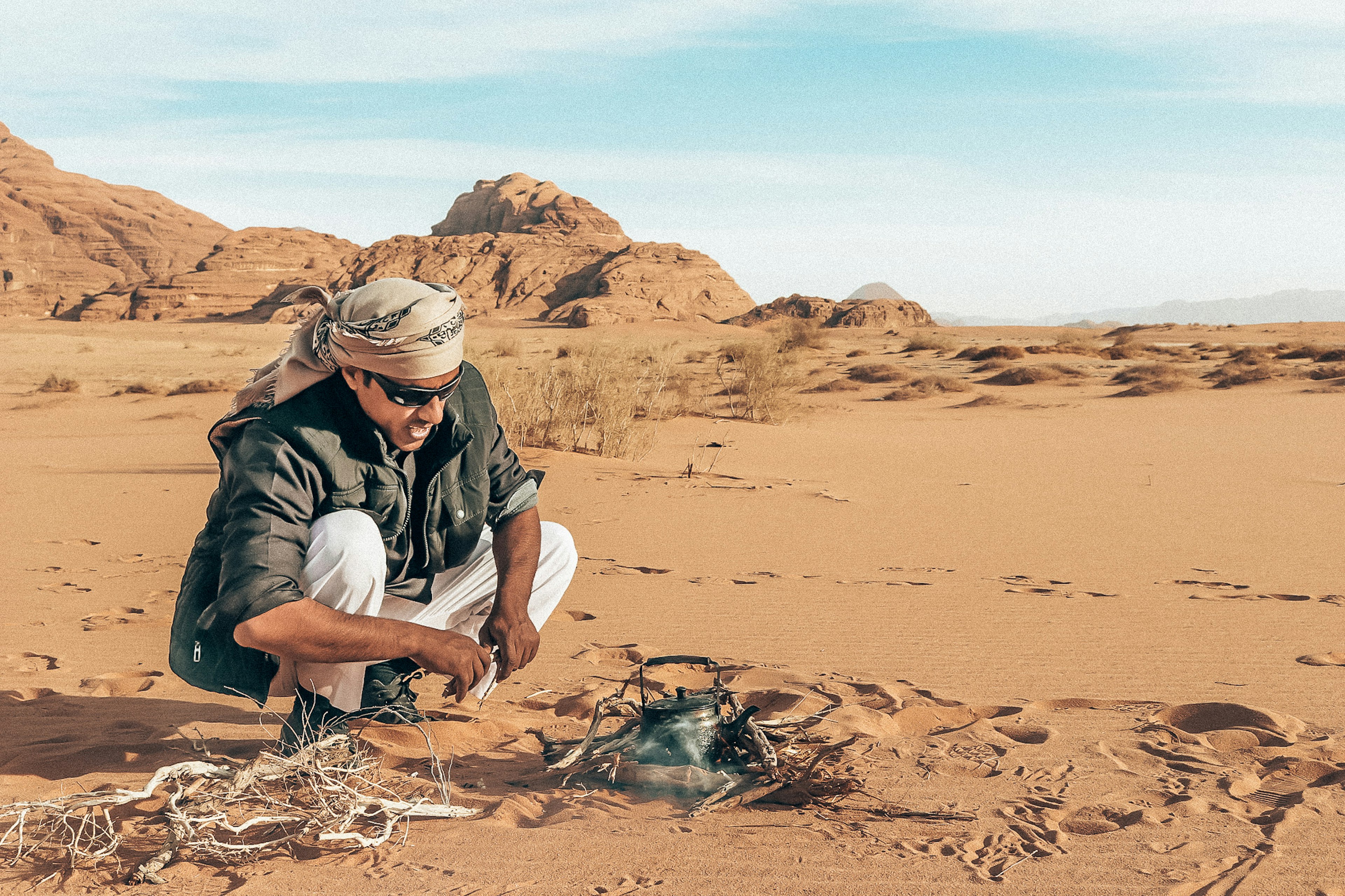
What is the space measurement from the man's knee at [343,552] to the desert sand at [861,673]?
663mm

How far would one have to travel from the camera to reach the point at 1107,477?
9.70 metres

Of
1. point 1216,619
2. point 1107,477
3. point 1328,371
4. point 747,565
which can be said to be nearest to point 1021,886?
point 1216,619

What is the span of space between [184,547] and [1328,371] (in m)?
20.5

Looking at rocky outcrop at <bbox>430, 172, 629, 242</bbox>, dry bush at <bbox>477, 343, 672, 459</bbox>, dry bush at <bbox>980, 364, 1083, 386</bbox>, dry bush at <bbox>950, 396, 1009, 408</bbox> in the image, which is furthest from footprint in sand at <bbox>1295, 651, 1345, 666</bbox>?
rocky outcrop at <bbox>430, 172, 629, 242</bbox>

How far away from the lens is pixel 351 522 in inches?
107

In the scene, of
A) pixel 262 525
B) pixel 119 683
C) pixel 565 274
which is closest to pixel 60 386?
pixel 119 683

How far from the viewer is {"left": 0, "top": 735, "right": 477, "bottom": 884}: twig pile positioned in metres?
2.39

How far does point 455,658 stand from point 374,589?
0.94 ft

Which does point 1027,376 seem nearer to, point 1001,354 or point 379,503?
point 1001,354

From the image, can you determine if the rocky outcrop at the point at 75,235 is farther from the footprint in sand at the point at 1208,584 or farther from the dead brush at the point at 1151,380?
the footprint in sand at the point at 1208,584

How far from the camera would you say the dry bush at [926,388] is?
1877cm

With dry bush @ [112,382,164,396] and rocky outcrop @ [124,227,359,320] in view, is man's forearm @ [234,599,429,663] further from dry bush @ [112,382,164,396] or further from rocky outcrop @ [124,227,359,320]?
rocky outcrop @ [124,227,359,320]

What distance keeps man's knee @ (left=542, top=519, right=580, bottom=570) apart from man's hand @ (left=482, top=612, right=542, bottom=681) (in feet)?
1.06

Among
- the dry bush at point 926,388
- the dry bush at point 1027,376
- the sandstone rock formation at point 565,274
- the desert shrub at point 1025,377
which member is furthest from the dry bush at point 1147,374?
the sandstone rock formation at point 565,274
